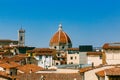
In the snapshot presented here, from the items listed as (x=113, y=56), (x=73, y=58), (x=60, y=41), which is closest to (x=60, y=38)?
(x=60, y=41)

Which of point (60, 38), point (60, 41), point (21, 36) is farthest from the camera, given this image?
point (21, 36)

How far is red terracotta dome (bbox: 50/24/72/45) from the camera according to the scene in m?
116

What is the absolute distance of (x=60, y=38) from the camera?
11612 centimetres

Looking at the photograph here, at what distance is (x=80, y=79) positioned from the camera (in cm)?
3164

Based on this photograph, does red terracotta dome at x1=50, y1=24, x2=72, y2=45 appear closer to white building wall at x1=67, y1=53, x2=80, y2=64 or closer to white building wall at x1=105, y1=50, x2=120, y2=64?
white building wall at x1=67, y1=53, x2=80, y2=64

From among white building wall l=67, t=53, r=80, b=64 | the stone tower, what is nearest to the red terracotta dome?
the stone tower

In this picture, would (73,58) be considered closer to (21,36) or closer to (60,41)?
(60,41)

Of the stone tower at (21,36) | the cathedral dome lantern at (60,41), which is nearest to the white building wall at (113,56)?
the cathedral dome lantern at (60,41)

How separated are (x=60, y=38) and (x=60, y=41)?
1.06 m

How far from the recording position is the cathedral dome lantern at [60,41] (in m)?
116

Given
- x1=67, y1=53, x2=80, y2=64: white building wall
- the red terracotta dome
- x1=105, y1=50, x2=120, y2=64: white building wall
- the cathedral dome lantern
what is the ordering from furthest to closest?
the red terracotta dome < the cathedral dome lantern < x1=67, y1=53, x2=80, y2=64: white building wall < x1=105, y1=50, x2=120, y2=64: white building wall

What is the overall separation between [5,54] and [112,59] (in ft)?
149

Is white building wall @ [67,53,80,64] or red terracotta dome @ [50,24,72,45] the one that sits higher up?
red terracotta dome @ [50,24,72,45]

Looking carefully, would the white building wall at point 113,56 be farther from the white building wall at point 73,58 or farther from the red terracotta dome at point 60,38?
the red terracotta dome at point 60,38
